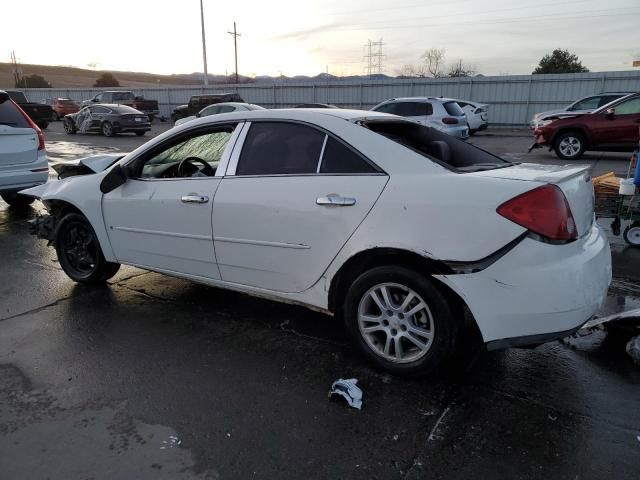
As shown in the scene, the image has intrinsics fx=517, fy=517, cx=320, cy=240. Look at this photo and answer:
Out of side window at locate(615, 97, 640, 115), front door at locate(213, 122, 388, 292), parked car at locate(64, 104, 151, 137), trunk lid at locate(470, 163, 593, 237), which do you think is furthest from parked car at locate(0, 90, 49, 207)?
parked car at locate(64, 104, 151, 137)

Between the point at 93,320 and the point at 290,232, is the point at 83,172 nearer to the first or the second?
the point at 93,320

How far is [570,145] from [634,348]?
11.8m

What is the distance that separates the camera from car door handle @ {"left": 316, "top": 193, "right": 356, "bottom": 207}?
3.07m

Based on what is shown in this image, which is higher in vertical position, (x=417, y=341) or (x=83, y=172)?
(x=83, y=172)

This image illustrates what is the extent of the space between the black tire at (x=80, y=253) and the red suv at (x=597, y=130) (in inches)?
459

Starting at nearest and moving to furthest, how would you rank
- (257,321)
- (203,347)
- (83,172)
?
(203,347) → (257,321) → (83,172)

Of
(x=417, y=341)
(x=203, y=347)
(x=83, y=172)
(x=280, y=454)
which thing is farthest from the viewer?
(x=83, y=172)

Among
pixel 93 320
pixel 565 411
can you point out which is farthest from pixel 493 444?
pixel 93 320

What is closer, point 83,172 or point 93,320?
point 93,320

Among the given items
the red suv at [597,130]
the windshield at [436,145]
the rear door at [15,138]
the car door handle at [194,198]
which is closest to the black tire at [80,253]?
the car door handle at [194,198]

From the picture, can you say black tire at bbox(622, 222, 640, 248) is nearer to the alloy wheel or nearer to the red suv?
the alloy wheel

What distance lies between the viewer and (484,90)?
27188mm

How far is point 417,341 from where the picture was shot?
9.93ft

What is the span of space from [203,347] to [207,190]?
1112 millimetres
